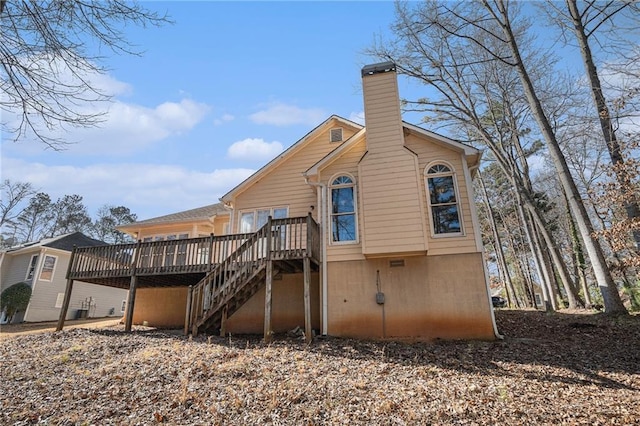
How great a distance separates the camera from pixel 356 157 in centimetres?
1099

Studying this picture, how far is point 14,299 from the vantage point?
17734 mm

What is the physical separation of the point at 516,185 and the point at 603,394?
11.5m

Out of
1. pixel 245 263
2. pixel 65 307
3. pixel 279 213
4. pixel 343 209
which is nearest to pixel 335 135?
pixel 279 213

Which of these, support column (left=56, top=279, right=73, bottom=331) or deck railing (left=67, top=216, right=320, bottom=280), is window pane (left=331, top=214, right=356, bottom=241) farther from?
support column (left=56, top=279, right=73, bottom=331)

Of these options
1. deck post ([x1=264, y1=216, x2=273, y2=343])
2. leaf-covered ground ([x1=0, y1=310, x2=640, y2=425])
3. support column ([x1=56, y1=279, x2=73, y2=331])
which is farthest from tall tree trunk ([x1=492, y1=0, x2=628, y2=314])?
support column ([x1=56, y1=279, x2=73, y2=331])

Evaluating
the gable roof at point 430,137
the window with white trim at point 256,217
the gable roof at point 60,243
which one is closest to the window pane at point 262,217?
the window with white trim at point 256,217

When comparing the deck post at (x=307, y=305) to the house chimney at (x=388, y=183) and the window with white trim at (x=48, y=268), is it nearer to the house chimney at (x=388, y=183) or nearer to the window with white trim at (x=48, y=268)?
the house chimney at (x=388, y=183)

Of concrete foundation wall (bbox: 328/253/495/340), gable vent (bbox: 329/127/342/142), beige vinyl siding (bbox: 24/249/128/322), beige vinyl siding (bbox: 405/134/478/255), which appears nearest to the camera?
concrete foundation wall (bbox: 328/253/495/340)

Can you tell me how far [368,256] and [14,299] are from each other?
774 inches

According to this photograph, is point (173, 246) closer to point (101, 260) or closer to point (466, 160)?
point (101, 260)

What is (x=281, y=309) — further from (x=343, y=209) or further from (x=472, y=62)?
(x=472, y=62)

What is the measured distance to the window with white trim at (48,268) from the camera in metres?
19.4

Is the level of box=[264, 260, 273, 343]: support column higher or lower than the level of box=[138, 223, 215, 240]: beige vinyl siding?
lower

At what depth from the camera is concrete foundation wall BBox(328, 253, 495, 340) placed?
354 inches
